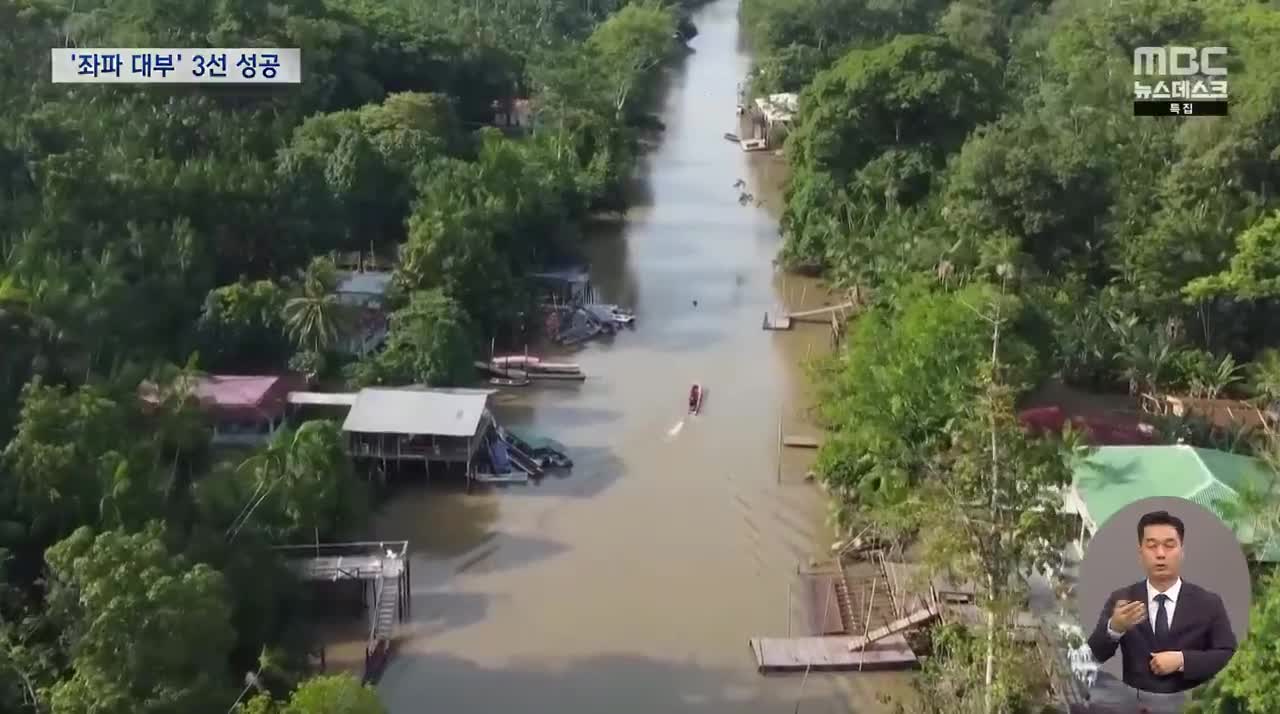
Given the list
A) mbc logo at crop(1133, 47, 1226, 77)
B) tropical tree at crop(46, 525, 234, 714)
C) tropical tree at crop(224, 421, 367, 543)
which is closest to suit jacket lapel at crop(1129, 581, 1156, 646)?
tropical tree at crop(46, 525, 234, 714)

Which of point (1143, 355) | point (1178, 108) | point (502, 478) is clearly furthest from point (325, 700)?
point (1178, 108)

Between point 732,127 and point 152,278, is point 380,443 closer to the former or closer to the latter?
point 152,278

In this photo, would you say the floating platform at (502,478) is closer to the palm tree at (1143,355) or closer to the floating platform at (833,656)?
the floating platform at (833,656)

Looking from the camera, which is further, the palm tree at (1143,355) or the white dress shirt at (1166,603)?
the palm tree at (1143,355)

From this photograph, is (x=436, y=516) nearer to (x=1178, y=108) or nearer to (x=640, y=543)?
(x=640, y=543)

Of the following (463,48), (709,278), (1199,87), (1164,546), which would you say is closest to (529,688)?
(1164,546)

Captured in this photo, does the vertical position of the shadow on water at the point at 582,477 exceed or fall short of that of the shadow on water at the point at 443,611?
it exceeds it

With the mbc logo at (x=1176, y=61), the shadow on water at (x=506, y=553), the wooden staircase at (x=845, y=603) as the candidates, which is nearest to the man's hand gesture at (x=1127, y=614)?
the wooden staircase at (x=845, y=603)
